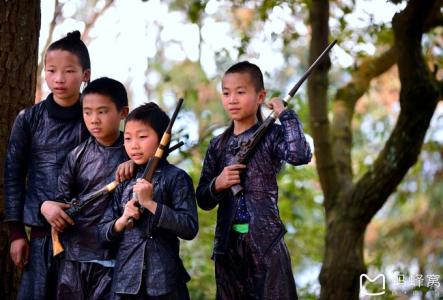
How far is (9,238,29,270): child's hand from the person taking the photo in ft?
15.1

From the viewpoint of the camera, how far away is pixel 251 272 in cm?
425

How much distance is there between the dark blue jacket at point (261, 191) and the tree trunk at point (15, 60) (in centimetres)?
173

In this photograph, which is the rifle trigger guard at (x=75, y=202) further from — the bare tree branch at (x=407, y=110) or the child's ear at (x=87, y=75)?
the bare tree branch at (x=407, y=110)

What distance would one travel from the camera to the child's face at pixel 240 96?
14.1 feet

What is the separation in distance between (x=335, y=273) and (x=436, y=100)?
185 centimetres

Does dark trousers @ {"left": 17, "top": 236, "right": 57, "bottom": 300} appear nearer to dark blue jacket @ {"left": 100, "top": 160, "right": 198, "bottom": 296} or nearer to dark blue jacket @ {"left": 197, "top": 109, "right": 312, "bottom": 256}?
dark blue jacket @ {"left": 100, "top": 160, "right": 198, "bottom": 296}

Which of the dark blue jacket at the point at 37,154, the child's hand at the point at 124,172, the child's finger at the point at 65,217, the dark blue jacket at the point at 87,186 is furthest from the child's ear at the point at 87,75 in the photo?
the child's finger at the point at 65,217

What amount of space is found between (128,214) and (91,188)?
1.45 feet

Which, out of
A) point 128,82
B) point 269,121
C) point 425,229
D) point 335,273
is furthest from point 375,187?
point 425,229

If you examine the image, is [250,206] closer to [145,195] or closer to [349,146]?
[145,195]

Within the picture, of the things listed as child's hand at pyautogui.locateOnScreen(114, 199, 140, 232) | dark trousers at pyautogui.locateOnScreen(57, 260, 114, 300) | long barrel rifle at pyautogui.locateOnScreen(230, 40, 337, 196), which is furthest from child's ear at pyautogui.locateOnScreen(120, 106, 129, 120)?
dark trousers at pyautogui.locateOnScreen(57, 260, 114, 300)

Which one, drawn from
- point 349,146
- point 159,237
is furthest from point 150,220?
point 349,146

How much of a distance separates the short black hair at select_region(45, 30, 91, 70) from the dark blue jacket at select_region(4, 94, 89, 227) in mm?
254

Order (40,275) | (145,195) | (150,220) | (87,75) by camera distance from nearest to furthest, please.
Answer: (145,195) < (150,220) < (40,275) < (87,75)
